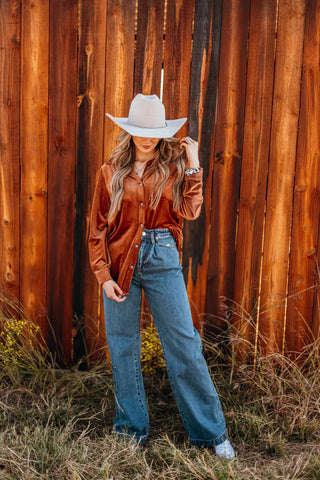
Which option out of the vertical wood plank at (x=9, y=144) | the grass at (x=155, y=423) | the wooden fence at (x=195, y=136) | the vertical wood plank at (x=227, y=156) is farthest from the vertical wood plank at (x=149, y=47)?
the grass at (x=155, y=423)

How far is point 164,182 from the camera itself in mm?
2543

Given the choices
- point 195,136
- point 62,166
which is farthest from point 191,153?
point 62,166

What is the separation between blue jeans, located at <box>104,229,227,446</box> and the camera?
259cm

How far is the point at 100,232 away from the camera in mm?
2686

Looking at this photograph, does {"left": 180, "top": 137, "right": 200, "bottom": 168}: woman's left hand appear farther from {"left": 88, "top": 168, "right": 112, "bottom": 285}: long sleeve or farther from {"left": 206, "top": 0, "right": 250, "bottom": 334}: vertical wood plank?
{"left": 206, "top": 0, "right": 250, "bottom": 334}: vertical wood plank

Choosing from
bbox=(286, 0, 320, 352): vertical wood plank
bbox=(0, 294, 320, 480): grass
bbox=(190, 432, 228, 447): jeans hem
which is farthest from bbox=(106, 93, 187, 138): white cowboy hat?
bbox=(190, 432, 228, 447): jeans hem

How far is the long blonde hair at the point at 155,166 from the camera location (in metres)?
2.55

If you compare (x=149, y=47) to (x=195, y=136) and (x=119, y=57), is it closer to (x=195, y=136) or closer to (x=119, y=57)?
(x=119, y=57)

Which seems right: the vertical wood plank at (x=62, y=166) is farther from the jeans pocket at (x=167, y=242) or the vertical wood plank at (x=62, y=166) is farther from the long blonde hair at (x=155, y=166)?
the jeans pocket at (x=167, y=242)

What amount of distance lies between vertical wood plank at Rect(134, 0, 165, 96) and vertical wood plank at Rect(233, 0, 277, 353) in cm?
59

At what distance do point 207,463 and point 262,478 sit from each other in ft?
0.91

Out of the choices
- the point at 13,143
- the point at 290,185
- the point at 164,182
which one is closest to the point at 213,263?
the point at 290,185

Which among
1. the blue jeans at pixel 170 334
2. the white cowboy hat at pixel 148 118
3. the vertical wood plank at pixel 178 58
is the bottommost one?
the blue jeans at pixel 170 334

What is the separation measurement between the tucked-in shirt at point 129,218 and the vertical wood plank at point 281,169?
0.93 meters
